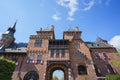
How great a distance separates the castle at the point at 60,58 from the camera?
35844 millimetres

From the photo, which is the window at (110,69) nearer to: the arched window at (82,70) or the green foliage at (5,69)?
the arched window at (82,70)

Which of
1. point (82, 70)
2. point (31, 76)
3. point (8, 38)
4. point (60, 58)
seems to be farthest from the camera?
point (8, 38)

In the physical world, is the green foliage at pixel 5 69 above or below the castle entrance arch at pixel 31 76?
below

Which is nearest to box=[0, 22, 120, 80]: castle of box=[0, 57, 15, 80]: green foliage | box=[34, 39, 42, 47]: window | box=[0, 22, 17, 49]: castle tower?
box=[34, 39, 42, 47]: window

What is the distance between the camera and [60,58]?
36.9m

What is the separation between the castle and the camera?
3584cm

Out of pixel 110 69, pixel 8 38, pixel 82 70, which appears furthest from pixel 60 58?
pixel 8 38

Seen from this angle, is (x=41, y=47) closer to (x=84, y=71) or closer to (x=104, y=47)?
(x=84, y=71)

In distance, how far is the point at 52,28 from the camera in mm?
51812

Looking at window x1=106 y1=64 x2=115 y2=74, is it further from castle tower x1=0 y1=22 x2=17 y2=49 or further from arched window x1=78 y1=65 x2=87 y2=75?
castle tower x1=0 y1=22 x2=17 y2=49

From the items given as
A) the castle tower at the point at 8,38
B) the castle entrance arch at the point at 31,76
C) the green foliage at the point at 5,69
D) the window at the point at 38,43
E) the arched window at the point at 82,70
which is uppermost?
the castle tower at the point at 8,38

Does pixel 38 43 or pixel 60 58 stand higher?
pixel 38 43

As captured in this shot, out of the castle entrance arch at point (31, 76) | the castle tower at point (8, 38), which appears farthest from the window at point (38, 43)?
the castle tower at point (8, 38)

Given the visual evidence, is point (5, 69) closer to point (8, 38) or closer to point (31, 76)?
point (31, 76)
